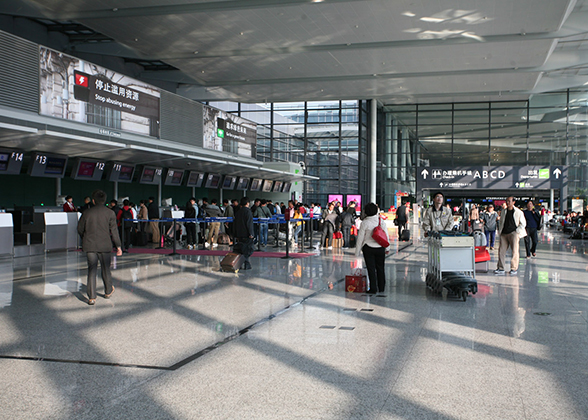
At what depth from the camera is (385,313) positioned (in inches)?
298

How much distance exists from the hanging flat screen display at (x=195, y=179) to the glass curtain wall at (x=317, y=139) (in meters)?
15.8

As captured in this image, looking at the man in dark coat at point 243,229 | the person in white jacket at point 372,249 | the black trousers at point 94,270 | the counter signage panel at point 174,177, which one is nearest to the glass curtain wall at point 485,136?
the counter signage panel at point 174,177

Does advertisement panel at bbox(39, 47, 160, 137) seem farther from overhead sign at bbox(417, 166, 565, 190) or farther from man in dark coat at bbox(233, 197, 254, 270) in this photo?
overhead sign at bbox(417, 166, 565, 190)

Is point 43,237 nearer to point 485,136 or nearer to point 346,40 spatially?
point 346,40

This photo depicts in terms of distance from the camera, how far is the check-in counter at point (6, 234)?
1478cm

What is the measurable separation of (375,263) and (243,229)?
371cm

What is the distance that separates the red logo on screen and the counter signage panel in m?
5.93

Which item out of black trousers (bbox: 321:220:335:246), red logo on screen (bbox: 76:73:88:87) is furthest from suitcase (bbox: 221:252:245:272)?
red logo on screen (bbox: 76:73:88:87)

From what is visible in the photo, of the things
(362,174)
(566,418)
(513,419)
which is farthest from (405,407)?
(362,174)

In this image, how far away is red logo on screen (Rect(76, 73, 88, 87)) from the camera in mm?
16973

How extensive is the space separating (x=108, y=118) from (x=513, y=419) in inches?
686

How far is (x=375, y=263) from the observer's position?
948 cm

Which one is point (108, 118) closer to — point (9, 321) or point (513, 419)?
point (9, 321)

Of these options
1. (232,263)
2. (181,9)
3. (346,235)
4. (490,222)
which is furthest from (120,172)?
(490,222)
